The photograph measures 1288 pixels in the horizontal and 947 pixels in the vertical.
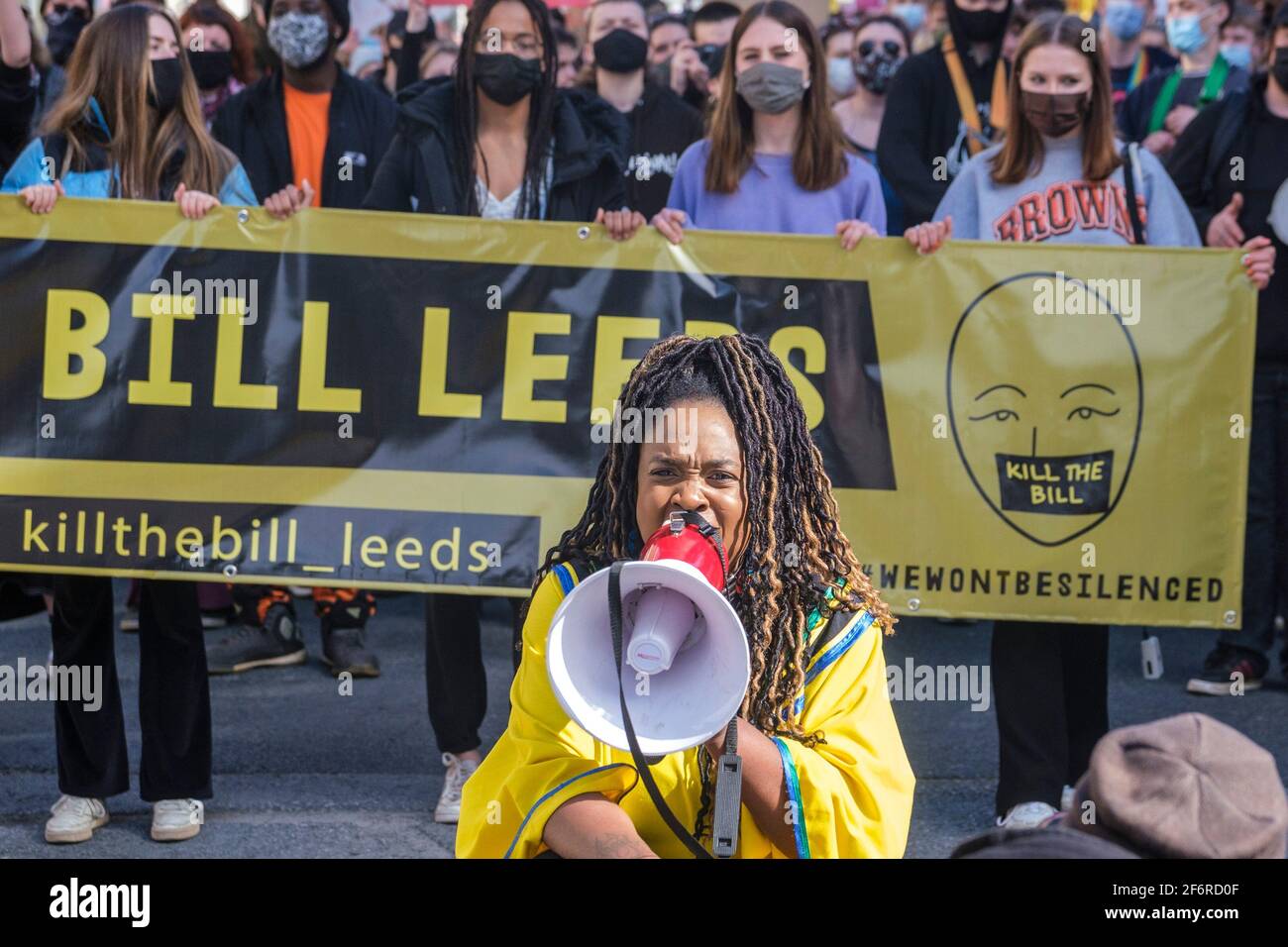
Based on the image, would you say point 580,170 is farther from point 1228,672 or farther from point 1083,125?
point 1228,672

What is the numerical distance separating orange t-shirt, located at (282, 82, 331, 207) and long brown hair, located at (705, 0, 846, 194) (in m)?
1.63

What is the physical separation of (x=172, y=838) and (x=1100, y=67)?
3499mm

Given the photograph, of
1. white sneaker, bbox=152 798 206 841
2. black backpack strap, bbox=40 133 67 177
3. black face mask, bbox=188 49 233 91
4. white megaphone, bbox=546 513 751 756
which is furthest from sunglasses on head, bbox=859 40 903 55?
white megaphone, bbox=546 513 751 756

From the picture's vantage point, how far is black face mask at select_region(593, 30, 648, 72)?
24.7 feet

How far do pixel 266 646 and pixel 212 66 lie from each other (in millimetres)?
2278

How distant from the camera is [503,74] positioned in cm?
538

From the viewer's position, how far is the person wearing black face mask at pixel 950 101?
21.1ft

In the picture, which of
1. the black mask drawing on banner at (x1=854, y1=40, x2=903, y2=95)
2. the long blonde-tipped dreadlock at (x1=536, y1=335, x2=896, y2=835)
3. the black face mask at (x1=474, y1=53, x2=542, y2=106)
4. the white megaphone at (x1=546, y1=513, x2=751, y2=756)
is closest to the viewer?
the white megaphone at (x1=546, y1=513, x2=751, y2=756)

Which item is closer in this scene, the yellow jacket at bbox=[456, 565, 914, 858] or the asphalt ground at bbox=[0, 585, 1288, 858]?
the yellow jacket at bbox=[456, 565, 914, 858]

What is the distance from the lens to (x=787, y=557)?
2945mm

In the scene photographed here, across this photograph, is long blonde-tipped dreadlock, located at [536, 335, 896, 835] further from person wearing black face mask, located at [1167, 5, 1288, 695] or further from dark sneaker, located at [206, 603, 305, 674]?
dark sneaker, located at [206, 603, 305, 674]

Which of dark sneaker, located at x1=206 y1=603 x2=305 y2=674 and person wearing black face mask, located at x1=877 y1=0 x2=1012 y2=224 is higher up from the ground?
person wearing black face mask, located at x1=877 y1=0 x2=1012 y2=224

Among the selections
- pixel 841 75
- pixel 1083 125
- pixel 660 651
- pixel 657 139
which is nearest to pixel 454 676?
pixel 1083 125

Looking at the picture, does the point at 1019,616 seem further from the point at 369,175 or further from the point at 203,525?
the point at 369,175
